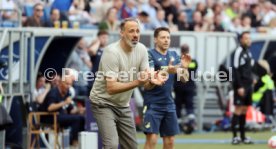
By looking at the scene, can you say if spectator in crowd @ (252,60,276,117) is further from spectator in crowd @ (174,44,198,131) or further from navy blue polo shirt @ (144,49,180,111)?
navy blue polo shirt @ (144,49,180,111)

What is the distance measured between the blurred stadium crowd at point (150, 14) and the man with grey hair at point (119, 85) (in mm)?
6870

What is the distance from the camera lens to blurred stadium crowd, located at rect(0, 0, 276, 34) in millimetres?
22906

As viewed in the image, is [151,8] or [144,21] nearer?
[144,21]

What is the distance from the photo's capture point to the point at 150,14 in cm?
2698

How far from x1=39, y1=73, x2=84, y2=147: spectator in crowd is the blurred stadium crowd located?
166 cm

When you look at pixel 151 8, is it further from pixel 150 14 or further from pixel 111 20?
pixel 111 20

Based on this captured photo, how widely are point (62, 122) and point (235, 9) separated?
12.6m

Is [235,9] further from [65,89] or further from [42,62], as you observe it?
[65,89]

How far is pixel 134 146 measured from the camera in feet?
44.8

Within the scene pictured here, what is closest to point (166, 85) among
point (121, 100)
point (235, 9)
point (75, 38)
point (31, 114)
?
point (121, 100)

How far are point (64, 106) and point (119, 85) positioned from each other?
6.86 m

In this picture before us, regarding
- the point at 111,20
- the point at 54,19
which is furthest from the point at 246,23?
the point at 54,19

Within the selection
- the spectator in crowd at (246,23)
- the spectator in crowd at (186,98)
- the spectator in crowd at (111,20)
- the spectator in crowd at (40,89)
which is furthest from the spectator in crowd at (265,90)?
the spectator in crowd at (40,89)

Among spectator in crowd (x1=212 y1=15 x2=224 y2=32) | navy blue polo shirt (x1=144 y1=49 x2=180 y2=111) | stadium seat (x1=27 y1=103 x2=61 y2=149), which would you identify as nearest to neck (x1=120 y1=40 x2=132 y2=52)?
navy blue polo shirt (x1=144 y1=49 x2=180 y2=111)
